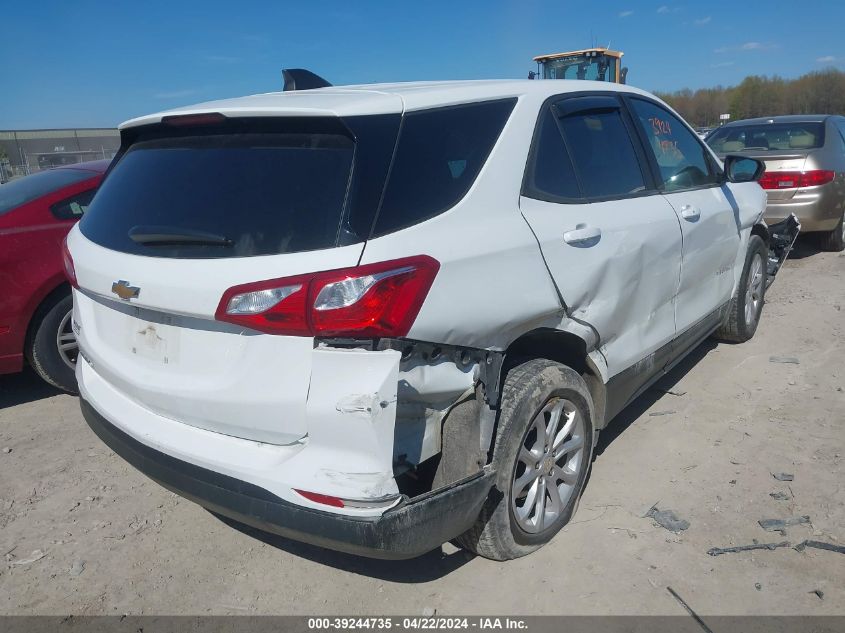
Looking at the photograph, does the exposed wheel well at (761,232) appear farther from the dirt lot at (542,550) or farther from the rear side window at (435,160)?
the rear side window at (435,160)

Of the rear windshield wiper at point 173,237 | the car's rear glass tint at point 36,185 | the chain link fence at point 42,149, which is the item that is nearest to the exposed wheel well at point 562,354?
the rear windshield wiper at point 173,237

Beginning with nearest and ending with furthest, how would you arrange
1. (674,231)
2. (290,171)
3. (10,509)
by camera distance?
(290,171)
(10,509)
(674,231)

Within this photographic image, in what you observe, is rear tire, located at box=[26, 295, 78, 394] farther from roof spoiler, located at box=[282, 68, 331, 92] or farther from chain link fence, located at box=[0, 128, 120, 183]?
chain link fence, located at box=[0, 128, 120, 183]

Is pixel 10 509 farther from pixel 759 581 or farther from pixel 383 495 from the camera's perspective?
pixel 759 581

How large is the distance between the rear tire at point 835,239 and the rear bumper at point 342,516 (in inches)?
309

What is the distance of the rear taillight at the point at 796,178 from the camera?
7.54 m

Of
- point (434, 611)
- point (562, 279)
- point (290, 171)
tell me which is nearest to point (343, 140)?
point (290, 171)

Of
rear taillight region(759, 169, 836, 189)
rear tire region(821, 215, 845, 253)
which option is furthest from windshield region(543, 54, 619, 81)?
rear taillight region(759, 169, 836, 189)

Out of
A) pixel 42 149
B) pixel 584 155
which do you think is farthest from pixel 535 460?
pixel 42 149

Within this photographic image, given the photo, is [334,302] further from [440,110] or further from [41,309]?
[41,309]

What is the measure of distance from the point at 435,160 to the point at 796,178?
22.5 feet

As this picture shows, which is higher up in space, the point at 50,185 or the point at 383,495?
the point at 50,185

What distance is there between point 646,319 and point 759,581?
1.30 metres

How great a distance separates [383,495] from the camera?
6.72 ft
